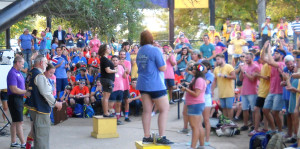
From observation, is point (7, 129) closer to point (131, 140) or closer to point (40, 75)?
point (131, 140)

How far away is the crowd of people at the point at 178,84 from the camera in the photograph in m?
6.79

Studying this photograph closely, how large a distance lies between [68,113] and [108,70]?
3.60 meters

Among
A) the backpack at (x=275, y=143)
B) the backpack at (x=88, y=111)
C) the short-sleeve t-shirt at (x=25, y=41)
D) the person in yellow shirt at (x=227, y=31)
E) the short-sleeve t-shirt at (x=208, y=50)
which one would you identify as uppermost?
the person in yellow shirt at (x=227, y=31)

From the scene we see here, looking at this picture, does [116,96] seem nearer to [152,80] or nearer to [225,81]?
[225,81]

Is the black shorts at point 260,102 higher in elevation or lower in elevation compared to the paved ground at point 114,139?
higher

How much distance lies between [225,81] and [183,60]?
12.7ft

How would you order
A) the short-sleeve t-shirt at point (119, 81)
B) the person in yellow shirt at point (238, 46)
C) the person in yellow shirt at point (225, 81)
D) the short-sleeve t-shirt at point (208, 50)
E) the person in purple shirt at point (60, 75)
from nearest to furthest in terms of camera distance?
1. the person in yellow shirt at point (225, 81)
2. the short-sleeve t-shirt at point (119, 81)
3. the person in purple shirt at point (60, 75)
4. the short-sleeve t-shirt at point (208, 50)
5. the person in yellow shirt at point (238, 46)

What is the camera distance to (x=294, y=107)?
8508 millimetres

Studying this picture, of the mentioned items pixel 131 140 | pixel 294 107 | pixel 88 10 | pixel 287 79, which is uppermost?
pixel 88 10

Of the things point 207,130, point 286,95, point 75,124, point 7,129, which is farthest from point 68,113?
point 286,95

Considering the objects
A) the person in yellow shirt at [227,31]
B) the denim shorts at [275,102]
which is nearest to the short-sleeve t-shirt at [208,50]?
the person in yellow shirt at [227,31]

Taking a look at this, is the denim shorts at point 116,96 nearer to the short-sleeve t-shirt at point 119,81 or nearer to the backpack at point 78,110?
the short-sleeve t-shirt at point 119,81

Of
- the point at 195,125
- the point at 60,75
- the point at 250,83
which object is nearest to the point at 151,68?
the point at 195,125

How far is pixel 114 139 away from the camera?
9.61m
